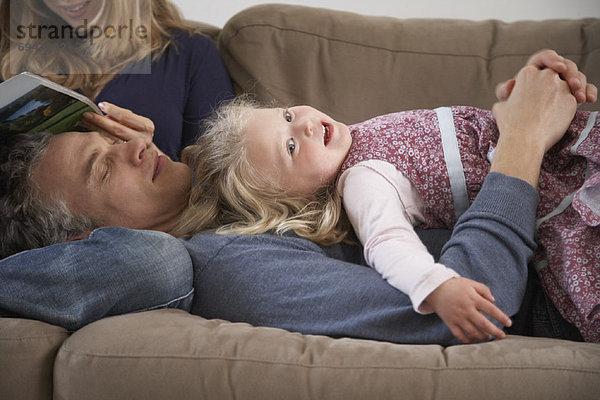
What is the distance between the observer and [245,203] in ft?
4.19

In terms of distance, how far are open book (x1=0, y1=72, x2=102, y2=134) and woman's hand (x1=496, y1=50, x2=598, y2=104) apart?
0.95 meters

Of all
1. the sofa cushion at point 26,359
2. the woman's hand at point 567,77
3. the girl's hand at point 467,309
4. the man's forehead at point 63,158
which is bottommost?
the sofa cushion at point 26,359

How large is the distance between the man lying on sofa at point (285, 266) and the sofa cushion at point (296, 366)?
0.06 meters

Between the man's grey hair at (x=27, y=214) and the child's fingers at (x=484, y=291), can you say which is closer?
the child's fingers at (x=484, y=291)

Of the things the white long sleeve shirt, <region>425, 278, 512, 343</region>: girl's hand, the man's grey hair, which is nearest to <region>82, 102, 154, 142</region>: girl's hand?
the man's grey hair

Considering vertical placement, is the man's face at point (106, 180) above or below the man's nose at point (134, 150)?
below

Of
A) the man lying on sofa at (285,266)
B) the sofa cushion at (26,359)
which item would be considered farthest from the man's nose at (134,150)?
the sofa cushion at (26,359)

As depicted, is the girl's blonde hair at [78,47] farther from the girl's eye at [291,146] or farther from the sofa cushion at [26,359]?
the sofa cushion at [26,359]

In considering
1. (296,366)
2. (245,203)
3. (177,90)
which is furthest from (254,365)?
(177,90)

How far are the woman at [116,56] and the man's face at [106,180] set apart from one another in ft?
1.47

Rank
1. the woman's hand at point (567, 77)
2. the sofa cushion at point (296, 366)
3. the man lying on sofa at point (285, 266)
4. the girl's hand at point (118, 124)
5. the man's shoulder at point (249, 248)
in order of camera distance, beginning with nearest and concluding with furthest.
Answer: the sofa cushion at point (296, 366), the man lying on sofa at point (285, 266), the man's shoulder at point (249, 248), the woman's hand at point (567, 77), the girl's hand at point (118, 124)

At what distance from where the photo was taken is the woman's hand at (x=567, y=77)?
3.95ft

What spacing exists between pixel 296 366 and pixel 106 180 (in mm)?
634

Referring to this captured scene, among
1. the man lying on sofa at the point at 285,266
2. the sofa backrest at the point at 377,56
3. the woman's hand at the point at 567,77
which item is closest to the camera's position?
the man lying on sofa at the point at 285,266
